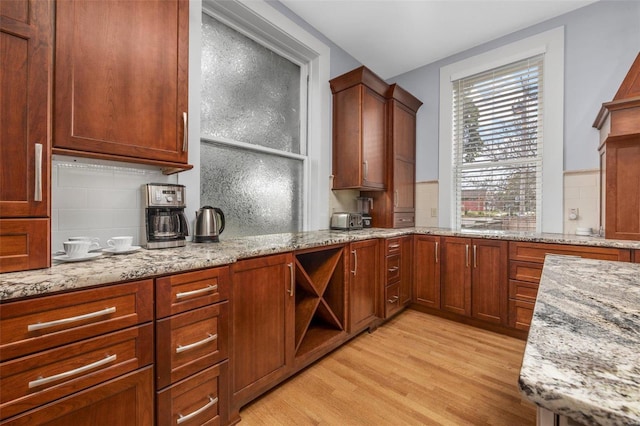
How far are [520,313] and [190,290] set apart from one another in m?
2.62

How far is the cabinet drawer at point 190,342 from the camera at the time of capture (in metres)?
1.14

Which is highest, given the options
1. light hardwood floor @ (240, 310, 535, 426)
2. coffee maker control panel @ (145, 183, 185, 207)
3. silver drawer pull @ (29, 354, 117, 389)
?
coffee maker control panel @ (145, 183, 185, 207)

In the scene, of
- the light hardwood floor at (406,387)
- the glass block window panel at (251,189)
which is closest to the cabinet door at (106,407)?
the light hardwood floor at (406,387)

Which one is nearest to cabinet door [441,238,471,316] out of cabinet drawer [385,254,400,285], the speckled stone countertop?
cabinet drawer [385,254,400,285]

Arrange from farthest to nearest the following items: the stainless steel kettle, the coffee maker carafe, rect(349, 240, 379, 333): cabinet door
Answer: the coffee maker carafe < rect(349, 240, 379, 333): cabinet door < the stainless steel kettle

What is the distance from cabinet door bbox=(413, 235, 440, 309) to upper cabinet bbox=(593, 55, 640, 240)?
1310 millimetres

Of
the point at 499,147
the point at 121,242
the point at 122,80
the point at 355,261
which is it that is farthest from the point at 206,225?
the point at 499,147

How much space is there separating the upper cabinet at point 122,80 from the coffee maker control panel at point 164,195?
0.13m

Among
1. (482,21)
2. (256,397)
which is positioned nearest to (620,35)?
(482,21)

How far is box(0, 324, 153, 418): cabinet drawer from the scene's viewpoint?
837 mm

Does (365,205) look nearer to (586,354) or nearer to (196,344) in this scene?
(196,344)

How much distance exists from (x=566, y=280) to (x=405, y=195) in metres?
2.53

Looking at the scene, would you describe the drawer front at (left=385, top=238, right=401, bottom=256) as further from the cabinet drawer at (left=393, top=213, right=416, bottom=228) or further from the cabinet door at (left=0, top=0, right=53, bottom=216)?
the cabinet door at (left=0, top=0, right=53, bottom=216)

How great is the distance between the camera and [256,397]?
5.35ft
